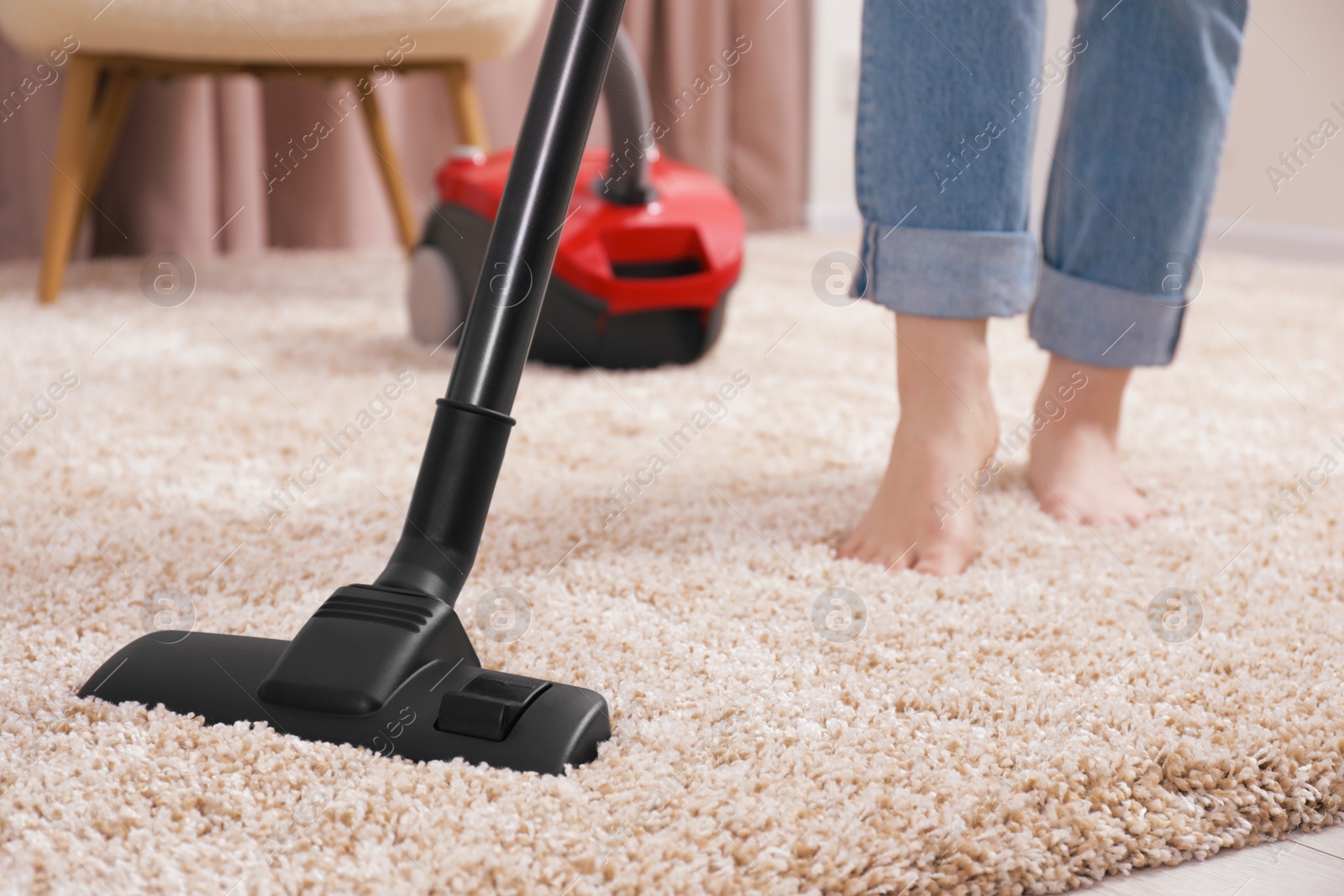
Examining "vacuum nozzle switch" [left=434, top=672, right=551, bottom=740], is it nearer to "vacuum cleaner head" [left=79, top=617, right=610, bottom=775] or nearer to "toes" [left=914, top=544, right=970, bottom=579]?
"vacuum cleaner head" [left=79, top=617, right=610, bottom=775]

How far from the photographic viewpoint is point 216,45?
140 centimetres

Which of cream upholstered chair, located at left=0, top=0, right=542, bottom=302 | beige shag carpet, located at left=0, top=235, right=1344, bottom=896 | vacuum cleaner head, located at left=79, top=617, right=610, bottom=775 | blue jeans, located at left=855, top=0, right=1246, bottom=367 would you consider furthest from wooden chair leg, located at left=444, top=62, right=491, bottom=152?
vacuum cleaner head, located at left=79, top=617, right=610, bottom=775

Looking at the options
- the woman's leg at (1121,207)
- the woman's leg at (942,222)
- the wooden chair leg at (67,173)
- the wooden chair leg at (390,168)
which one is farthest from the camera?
the wooden chair leg at (390,168)

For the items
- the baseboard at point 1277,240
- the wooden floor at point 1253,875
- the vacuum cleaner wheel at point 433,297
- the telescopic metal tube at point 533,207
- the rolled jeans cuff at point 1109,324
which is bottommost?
the baseboard at point 1277,240

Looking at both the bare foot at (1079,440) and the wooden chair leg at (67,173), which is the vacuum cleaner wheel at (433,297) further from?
the bare foot at (1079,440)

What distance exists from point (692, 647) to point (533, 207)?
0.23 m

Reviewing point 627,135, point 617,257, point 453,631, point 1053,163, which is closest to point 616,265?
point 617,257

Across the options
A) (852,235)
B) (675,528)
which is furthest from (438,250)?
(852,235)

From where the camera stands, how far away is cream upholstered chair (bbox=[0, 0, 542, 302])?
1.36 meters

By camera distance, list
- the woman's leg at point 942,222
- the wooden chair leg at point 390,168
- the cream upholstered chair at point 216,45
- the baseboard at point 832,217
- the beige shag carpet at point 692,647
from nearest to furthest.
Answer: the beige shag carpet at point 692,647, the woman's leg at point 942,222, the cream upholstered chair at point 216,45, the wooden chair leg at point 390,168, the baseboard at point 832,217

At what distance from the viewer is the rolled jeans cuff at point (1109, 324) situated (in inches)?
32.4

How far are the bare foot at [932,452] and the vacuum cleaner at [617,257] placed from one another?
1.80ft

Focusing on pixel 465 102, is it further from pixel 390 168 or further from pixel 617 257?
pixel 617 257

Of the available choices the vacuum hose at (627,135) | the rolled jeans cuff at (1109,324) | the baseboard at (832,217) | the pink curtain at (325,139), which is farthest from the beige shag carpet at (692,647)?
the baseboard at (832,217)
